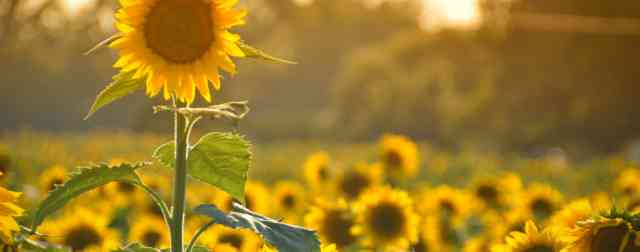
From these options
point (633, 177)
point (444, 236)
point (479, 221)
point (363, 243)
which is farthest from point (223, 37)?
point (479, 221)

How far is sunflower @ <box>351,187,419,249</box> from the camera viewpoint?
3371 mm

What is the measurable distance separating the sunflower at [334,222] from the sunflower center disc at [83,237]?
0.70 meters

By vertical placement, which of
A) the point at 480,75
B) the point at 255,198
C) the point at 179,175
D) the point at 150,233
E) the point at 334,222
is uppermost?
the point at 480,75

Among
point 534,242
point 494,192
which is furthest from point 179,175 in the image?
point 494,192

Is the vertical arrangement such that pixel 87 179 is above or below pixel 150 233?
below

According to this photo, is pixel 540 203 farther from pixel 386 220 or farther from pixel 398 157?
pixel 386 220

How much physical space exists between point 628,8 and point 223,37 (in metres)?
21.1

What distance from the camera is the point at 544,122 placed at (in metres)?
21.5

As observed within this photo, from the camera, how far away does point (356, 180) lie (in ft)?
15.6

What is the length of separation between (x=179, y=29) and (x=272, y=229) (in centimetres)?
35

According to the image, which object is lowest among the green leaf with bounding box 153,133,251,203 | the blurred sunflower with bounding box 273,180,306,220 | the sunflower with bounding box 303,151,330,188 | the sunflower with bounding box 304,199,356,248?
the green leaf with bounding box 153,133,251,203

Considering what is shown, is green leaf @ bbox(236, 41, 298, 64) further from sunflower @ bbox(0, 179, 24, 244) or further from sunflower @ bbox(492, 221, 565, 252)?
sunflower @ bbox(492, 221, 565, 252)

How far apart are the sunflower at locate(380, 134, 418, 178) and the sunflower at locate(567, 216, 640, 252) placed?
3.56 m

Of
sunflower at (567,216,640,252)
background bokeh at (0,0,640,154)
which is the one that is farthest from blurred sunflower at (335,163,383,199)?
background bokeh at (0,0,640,154)
